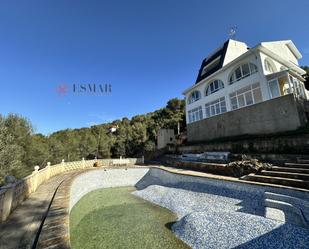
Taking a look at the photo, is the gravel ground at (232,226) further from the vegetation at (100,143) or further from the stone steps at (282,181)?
the vegetation at (100,143)

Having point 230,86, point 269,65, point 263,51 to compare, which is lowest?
point 230,86

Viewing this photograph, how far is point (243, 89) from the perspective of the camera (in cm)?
1644

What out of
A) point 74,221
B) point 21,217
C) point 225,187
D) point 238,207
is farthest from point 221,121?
point 21,217

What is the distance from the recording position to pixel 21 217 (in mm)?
5289

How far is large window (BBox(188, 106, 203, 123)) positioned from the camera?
2183 cm

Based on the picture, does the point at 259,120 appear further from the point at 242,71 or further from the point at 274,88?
the point at 242,71

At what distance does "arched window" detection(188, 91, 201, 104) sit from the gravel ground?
1488 centimetres

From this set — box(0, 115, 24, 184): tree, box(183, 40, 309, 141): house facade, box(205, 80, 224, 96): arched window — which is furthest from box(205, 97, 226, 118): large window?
box(0, 115, 24, 184): tree

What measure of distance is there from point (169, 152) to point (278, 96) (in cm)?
1516

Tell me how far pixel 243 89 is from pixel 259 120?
347 cm

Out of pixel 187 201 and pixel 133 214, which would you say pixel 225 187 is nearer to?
pixel 187 201

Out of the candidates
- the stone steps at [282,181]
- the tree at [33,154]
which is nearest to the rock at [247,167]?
the stone steps at [282,181]

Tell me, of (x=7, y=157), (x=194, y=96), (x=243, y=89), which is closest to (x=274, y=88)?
(x=243, y=89)

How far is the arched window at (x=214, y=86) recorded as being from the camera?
62.9ft
